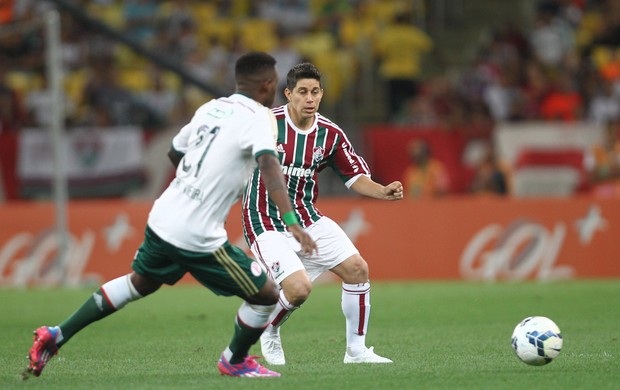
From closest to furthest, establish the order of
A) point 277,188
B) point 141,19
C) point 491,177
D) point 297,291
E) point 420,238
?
point 277,188 → point 297,291 → point 420,238 → point 491,177 → point 141,19

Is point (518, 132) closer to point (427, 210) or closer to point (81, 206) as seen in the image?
point (427, 210)

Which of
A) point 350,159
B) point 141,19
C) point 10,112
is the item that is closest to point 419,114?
point 141,19

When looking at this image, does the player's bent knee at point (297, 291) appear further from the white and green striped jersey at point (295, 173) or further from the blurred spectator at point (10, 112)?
the blurred spectator at point (10, 112)

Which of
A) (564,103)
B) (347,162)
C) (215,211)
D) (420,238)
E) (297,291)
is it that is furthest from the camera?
(564,103)

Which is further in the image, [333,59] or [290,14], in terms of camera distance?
[290,14]

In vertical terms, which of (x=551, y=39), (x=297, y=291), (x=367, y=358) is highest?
(x=551, y=39)

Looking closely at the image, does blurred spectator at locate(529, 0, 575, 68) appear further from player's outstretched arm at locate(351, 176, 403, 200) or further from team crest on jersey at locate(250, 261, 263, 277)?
team crest on jersey at locate(250, 261, 263, 277)

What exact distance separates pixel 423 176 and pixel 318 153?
10080 millimetres

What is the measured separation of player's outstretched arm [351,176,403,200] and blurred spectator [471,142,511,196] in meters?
9.59

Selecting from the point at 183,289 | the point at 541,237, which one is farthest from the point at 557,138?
the point at 183,289

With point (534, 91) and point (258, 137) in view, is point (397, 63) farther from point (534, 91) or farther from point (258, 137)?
point (258, 137)

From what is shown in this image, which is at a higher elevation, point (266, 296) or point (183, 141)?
point (183, 141)

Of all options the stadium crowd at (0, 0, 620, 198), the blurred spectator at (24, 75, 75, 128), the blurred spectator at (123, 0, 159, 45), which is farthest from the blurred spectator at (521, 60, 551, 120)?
the blurred spectator at (24, 75, 75, 128)

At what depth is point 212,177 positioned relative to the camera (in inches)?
285
